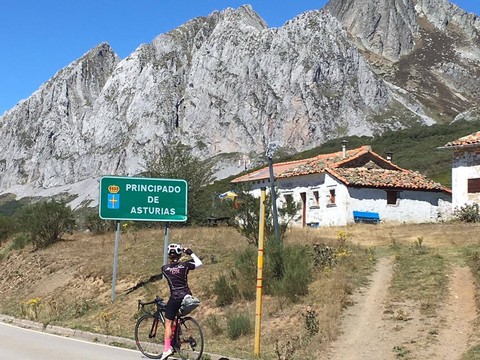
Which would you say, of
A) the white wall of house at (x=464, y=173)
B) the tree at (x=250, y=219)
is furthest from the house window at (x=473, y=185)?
the tree at (x=250, y=219)

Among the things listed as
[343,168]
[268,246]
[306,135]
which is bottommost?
[268,246]

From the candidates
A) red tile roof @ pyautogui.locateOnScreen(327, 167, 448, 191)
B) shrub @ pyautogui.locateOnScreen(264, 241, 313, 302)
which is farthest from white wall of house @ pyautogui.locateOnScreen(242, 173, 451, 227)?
shrub @ pyautogui.locateOnScreen(264, 241, 313, 302)

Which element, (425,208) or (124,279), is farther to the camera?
(425,208)

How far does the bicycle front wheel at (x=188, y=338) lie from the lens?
34.6ft

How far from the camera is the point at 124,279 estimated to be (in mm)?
21734

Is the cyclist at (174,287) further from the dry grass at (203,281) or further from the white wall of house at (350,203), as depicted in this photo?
the white wall of house at (350,203)

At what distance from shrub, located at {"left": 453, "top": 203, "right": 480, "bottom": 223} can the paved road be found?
86.3 ft

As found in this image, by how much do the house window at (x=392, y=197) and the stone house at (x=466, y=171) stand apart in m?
4.99

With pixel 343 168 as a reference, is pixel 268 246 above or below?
below

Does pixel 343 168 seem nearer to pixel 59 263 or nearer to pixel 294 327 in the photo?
pixel 59 263

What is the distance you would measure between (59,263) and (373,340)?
1644 centimetres

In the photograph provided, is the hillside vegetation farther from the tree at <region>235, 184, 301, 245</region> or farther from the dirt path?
the dirt path

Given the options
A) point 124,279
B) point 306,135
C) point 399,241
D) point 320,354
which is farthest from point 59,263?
point 306,135

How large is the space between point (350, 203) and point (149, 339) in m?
30.6
